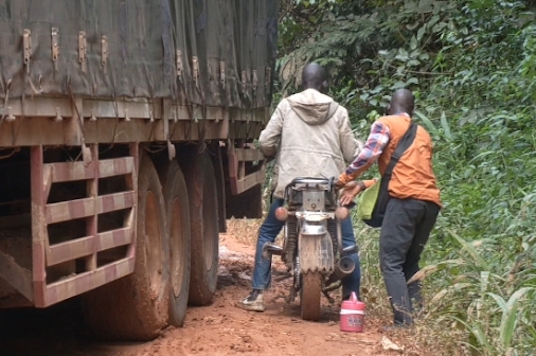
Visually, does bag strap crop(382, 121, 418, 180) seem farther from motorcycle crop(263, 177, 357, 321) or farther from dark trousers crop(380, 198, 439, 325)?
motorcycle crop(263, 177, 357, 321)

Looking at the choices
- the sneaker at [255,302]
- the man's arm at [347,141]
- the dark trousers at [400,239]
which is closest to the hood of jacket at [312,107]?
the man's arm at [347,141]

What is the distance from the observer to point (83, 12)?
5633 mm

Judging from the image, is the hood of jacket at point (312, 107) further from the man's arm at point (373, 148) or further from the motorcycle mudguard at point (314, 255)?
the motorcycle mudguard at point (314, 255)

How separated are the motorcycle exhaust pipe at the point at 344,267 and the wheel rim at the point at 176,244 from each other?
123 cm

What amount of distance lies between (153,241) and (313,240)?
46.4 inches

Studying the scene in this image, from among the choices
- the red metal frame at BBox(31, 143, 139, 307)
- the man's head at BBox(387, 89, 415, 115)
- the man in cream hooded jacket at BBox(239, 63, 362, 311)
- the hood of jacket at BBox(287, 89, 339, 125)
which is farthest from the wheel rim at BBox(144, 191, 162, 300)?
the man's head at BBox(387, 89, 415, 115)

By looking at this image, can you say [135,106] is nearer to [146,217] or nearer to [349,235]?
[146,217]

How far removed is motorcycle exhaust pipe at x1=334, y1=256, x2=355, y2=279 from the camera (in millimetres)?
8016

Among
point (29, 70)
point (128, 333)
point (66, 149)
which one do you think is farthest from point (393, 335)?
point (29, 70)

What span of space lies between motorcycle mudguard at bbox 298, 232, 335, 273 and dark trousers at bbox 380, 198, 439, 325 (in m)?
0.42

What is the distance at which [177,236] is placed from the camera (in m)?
8.43

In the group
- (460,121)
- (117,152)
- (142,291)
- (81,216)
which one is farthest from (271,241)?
(460,121)

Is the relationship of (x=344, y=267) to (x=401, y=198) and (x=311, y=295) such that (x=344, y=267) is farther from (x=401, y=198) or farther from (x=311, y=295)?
(x=401, y=198)

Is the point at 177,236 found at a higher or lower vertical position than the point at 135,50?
lower
